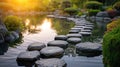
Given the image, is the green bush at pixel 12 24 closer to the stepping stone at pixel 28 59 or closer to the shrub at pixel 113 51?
the stepping stone at pixel 28 59

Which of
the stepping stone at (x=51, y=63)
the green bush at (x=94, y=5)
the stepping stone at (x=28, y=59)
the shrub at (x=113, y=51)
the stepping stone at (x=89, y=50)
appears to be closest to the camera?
the shrub at (x=113, y=51)

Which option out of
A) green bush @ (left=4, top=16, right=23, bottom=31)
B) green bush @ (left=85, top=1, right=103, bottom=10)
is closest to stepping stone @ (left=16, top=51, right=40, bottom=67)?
green bush @ (left=4, top=16, right=23, bottom=31)

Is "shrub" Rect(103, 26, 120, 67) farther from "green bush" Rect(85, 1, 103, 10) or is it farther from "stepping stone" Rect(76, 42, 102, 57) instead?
"green bush" Rect(85, 1, 103, 10)

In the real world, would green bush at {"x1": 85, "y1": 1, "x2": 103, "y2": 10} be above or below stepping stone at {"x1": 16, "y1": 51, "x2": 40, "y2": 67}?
above

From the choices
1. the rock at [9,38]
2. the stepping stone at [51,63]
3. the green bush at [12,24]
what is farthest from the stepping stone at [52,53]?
the green bush at [12,24]

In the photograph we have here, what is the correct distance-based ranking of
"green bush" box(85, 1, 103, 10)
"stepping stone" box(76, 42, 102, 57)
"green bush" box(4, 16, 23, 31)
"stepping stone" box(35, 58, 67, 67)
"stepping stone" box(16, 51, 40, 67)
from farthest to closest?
"green bush" box(85, 1, 103, 10)
"green bush" box(4, 16, 23, 31)
"stepping stone" box(76, 42, 102, 57)
"stepping stone" box(16, 51, 40, 67)
"stepping stone" box(35, 58, 67, 67)

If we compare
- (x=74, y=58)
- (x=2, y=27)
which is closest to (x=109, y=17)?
(x=2, y=27)

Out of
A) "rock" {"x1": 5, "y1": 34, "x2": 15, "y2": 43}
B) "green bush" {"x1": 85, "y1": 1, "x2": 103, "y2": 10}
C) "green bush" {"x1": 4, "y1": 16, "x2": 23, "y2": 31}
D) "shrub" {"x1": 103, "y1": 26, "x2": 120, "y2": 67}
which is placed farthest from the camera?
"green bush" {"x1": 85, "y1": 1, "x2": 103, "y2": 10}

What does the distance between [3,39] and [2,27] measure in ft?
2.76

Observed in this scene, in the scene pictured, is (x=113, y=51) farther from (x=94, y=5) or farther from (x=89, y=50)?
(x=94, y=5)

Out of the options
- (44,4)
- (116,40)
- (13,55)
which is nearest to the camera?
(116,40)

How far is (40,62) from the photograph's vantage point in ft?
25.4

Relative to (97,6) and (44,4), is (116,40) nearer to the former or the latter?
(97,6)

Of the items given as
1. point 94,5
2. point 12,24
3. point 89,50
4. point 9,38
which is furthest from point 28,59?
point 94,5
